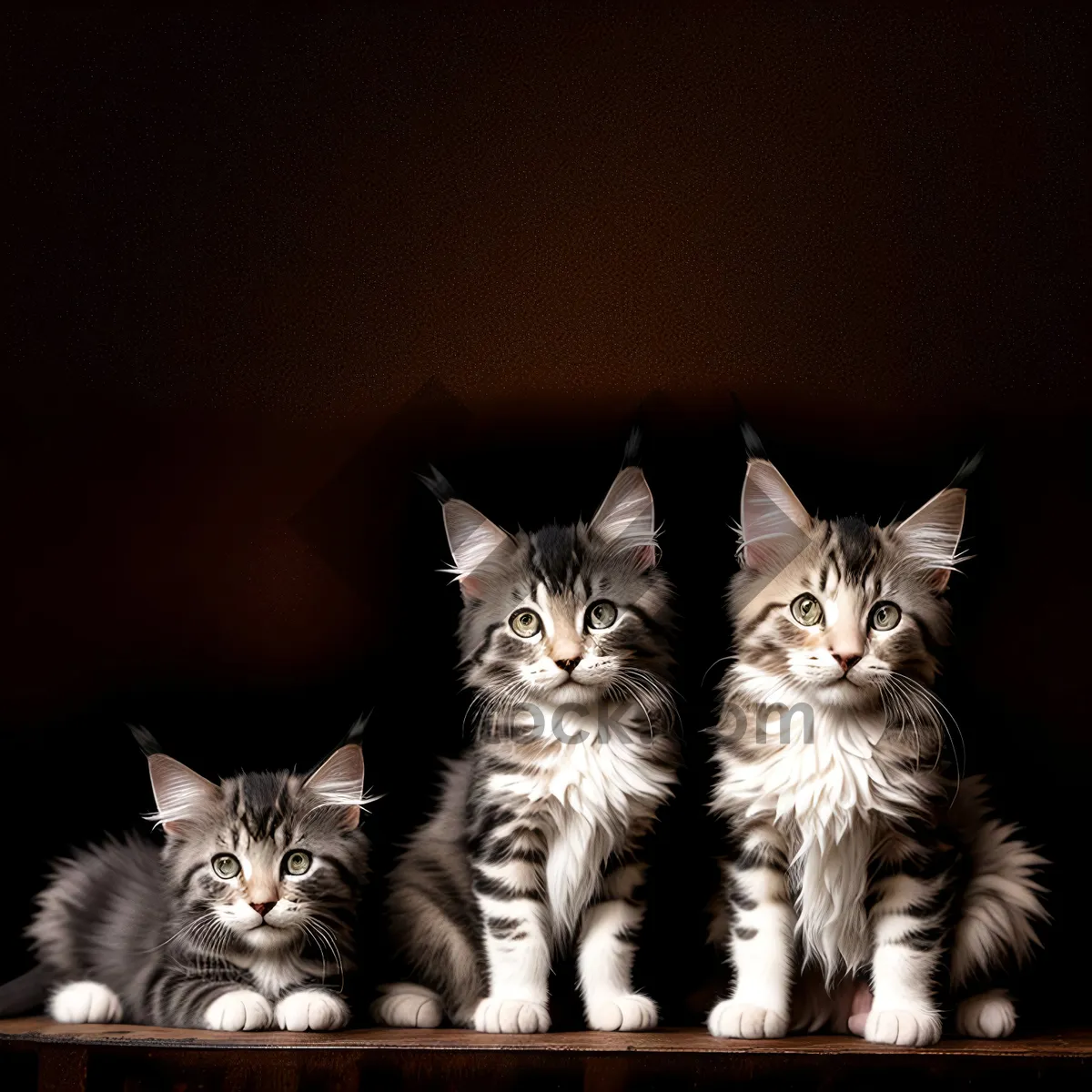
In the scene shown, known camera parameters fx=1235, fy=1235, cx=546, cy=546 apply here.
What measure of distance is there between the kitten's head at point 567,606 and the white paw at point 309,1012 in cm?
43

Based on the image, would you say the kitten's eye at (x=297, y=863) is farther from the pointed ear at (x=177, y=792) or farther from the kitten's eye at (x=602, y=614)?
the kitten's eye at (x=602, y=614)

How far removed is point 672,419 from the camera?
6.38 feet

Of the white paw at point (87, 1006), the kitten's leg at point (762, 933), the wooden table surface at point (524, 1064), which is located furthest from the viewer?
the white paw at point (87, 1006)

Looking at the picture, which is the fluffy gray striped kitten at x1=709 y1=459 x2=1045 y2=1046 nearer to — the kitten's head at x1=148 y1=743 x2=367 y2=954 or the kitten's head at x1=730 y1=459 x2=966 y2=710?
the kitten's head at x1=730 y1=459 x2=966 y2=710

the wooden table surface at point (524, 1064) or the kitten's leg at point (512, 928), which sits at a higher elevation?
the kitten's leg at point (512, 928)

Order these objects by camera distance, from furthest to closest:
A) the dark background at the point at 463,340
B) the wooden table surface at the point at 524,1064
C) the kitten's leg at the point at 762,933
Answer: the dark background at the point at 463,340 → the kitten's leg at the point at 762,933 → the wooden table surface at the point at 524,1064

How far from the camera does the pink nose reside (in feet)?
5.00

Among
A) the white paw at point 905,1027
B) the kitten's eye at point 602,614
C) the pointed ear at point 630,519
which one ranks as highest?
the pointed ear at point 630,519

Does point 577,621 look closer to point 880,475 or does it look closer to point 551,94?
point 880,475

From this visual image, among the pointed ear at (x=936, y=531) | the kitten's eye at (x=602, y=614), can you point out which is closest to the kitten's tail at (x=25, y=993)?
the kitten's eye at (x=602, y=614)

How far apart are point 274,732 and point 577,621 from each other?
2.01 feet

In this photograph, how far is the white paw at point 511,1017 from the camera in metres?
1.55

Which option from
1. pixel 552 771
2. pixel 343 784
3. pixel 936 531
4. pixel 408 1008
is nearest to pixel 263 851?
pixel 343 784

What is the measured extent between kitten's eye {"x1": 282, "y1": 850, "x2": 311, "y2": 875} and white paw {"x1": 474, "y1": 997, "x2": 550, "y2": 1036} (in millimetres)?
297
